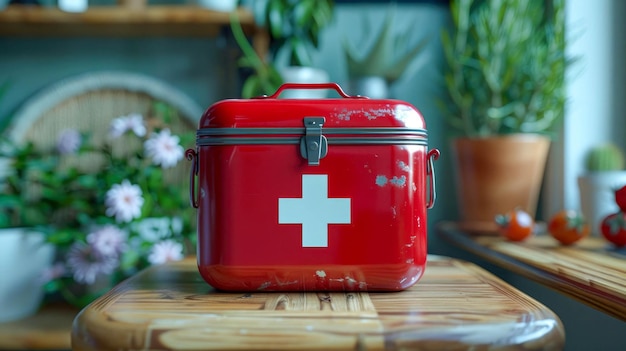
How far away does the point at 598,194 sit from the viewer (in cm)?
94

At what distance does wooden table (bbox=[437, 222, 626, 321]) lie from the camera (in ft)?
1.76

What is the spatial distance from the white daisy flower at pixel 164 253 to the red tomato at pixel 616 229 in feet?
2.38

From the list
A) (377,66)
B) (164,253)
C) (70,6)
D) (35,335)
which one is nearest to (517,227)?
(377,66)

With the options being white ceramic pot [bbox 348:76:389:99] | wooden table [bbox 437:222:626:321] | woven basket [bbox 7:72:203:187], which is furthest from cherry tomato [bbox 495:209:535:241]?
woven basket [bbox 7:72:203:187]

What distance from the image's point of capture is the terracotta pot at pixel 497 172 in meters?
1.01

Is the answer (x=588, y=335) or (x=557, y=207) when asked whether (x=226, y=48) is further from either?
(x=588, y=335)

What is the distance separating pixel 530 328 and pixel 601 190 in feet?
2.04

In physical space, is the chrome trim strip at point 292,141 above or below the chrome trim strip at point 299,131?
below

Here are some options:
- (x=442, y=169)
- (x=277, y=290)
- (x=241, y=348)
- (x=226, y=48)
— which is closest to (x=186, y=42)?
(x=226, y=48)

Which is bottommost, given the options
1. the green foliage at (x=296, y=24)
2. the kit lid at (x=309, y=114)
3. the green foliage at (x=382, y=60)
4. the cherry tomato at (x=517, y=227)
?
the cherry tomato at (x=517, y=227)

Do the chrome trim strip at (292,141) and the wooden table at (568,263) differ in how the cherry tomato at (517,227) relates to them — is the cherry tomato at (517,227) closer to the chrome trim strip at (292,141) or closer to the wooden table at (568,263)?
the wooden table at (568,263)

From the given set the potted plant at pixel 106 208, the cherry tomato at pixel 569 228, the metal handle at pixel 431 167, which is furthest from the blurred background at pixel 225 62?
the metal handle at pixel 431 167

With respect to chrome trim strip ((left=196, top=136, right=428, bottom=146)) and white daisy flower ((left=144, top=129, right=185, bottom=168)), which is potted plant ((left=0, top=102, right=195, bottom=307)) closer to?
white daisy flower ((left=144, top=129, right=185, bottom=168))

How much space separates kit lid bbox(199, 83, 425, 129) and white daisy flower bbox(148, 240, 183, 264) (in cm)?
56
